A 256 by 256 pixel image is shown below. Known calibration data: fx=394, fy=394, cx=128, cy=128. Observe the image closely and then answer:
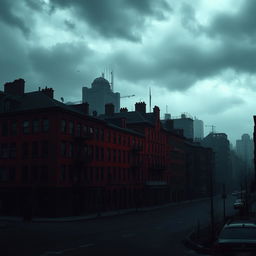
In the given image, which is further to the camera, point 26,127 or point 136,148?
point 136,148

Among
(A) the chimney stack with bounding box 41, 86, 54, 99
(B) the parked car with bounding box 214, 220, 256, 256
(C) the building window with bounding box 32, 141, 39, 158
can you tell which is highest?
(A) the chimney stack with bounding box 41, 86, 54, 99

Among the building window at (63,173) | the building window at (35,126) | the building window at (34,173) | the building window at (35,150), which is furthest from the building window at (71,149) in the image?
the building window at (34,173)

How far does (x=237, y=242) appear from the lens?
47.0ft

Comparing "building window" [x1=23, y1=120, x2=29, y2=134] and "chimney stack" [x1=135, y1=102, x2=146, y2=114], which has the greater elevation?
"chimney stack" [x1=135, y1=102, x2=146, y2=114]

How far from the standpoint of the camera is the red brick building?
163 feet

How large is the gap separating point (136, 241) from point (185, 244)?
10.7 ft

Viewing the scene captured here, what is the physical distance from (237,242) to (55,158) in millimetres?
37539

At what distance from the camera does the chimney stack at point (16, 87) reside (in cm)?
5766

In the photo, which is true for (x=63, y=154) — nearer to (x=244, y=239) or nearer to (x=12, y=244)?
(x=12, y=244)

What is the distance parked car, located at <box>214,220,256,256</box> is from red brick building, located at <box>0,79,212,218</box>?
33576mm

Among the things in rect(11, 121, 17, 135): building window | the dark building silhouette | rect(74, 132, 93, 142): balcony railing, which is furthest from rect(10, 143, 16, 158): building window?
the dark building silhouette

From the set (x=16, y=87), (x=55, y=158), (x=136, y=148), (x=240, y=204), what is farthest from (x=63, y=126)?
(x=240, y=204)

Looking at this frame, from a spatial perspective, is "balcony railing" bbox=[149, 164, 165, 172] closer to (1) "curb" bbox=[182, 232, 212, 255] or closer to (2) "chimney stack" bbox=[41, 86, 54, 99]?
(2) "chimney stack" bbox=[41, 86, 54, 99]

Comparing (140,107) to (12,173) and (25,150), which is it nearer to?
(25,150)
